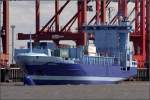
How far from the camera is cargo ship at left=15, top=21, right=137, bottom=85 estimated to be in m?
63.9

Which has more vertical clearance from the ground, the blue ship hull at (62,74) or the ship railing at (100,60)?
the ship railing at (100,60)

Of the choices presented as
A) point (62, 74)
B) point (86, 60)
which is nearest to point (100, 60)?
point (86, 60)

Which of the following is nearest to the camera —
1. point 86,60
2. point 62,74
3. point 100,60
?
point 62,74

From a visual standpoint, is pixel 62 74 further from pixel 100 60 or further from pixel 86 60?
pixel 100 60

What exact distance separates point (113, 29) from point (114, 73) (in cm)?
544

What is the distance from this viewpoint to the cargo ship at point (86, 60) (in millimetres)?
63938

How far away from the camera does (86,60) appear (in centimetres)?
6675

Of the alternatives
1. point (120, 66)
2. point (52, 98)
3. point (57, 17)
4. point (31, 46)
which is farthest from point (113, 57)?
point (52, 98)

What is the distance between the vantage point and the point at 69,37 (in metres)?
83.6

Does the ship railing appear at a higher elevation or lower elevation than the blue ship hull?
higher

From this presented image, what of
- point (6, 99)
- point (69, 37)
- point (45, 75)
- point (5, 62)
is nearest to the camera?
point (6, 99)

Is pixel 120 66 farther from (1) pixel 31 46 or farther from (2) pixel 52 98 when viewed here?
(2) pixel 52 98

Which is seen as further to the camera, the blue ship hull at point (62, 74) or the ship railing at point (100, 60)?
the ship railing at point (100, 60)

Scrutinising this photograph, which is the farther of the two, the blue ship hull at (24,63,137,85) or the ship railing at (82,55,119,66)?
the ship railing at (82,55,119,66)
